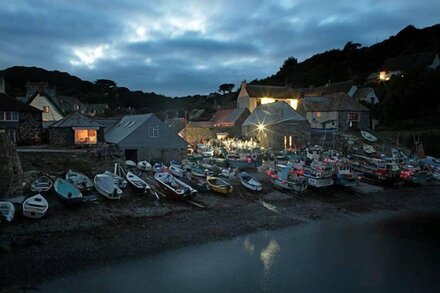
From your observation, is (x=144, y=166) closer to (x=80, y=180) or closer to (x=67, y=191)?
(x=80, y=180)

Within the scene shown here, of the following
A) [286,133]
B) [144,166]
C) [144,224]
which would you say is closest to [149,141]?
[144,166]

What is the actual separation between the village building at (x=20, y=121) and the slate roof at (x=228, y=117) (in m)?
26.6

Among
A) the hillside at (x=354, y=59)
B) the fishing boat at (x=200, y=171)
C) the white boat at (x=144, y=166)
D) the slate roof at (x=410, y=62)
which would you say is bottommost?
the fishing boat at (x=200, y=171)

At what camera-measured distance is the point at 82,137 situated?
34219mm

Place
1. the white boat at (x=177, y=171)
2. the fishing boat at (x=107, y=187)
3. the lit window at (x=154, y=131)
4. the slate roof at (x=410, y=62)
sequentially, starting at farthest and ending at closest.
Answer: the slate roof at (x=410, y=62)
the lit window at (x=154, y=131)
the white boat at (x=177, y=171)
the fishing boat at (x=107, y=187)

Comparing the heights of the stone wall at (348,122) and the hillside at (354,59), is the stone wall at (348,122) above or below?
below

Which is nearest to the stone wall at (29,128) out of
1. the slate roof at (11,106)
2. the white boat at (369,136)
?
the slate roof at (11,106)

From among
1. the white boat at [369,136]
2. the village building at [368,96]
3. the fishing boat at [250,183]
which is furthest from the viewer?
the village building at [368,96]

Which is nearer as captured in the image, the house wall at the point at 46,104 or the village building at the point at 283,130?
the village building at the point at 283,130

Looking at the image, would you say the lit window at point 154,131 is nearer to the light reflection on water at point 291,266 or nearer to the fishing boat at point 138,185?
the fishing boat at point 138,185

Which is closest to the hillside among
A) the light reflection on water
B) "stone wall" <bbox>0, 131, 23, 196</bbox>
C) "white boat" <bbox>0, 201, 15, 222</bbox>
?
the light reflection on water

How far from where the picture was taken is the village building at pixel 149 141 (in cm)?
3241

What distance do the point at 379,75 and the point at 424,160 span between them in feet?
149

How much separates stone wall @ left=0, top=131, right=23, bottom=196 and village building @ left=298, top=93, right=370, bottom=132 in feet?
124
